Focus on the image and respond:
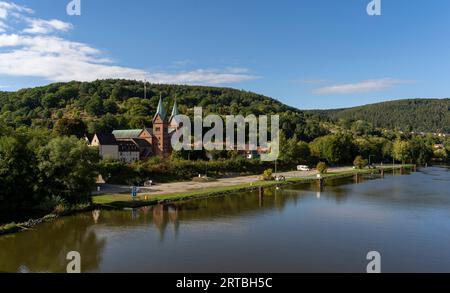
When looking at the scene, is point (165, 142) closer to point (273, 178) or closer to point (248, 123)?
point (273, 178)

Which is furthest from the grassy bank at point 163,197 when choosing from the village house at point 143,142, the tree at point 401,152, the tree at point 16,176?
the tree at point 401,152

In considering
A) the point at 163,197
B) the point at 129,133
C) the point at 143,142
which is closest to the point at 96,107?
the point at 129,133

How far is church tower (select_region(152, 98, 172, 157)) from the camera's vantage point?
3019 inches

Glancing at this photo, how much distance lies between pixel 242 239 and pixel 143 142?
176ft

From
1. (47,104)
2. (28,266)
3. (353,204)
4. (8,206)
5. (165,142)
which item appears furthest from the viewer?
(47,104)

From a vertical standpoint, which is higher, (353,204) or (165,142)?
(165,142)

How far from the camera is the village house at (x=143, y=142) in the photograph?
70125 millimetres

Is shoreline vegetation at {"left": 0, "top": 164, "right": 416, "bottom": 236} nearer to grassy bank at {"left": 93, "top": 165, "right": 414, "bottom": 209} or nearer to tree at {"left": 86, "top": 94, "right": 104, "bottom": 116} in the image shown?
grassy bank at {"left": 93, "top": 165, "right": 414, "bottom": 209}

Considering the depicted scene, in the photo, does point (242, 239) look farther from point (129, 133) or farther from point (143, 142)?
point (129, 133)

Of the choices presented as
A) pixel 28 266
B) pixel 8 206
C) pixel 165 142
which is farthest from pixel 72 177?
pixel 165 142

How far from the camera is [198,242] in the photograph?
25.9 m

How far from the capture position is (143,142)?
77.5 metres

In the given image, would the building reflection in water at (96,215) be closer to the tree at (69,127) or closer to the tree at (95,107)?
the tree at (69,127)
